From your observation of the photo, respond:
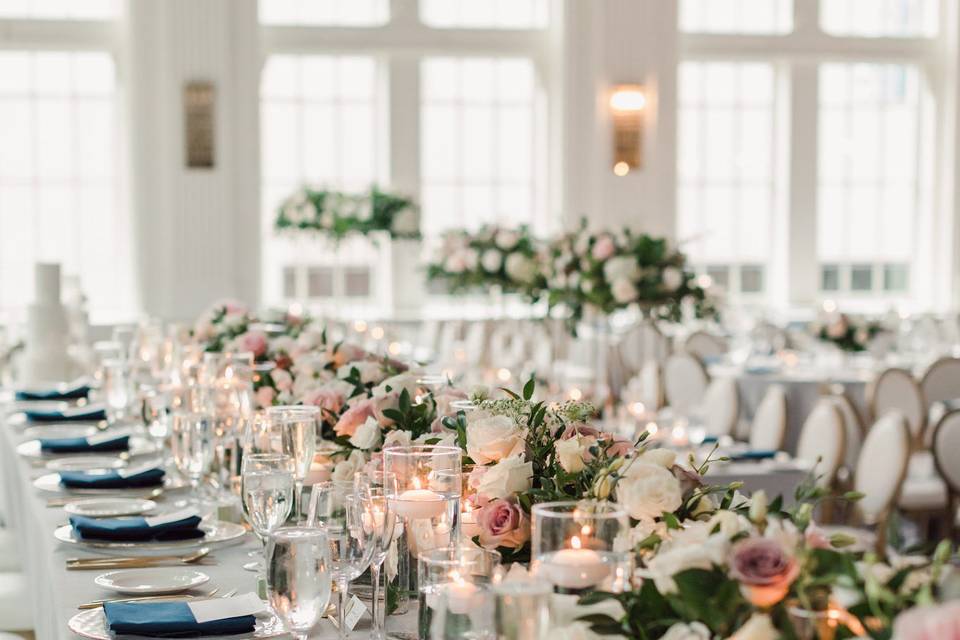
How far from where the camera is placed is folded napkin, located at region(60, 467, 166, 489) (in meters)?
3.23

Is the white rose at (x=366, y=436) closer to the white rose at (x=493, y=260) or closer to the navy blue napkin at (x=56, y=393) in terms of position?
the navy blue napkin at (x=56, y=393)

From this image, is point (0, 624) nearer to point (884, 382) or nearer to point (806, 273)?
point (884, 382)

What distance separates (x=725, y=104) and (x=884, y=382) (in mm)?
5383

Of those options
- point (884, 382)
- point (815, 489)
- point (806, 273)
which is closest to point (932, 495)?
point (884, 382)

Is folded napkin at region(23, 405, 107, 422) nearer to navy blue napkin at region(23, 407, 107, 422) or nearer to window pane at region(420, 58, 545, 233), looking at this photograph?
navy blue napkin at region(23, 407, 107, 422)

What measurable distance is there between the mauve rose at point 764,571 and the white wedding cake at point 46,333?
519 centimetres

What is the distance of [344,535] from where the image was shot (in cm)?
189

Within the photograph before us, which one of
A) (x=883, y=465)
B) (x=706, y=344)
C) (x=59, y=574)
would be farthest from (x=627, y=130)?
(x=59, y=574)

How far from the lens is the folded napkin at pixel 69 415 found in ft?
15.3

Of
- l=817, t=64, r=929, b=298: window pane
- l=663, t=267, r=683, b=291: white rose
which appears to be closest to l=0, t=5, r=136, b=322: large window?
l=663, t=267, r=683, b=291: white rose

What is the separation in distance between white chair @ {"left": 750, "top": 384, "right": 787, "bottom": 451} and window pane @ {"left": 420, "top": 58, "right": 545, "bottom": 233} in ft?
16.9

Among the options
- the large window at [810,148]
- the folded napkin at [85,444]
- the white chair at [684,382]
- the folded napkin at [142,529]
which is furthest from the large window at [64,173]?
the folded napkin at [142,529]

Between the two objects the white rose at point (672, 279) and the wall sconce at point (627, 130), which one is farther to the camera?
the wall sconce at point (627, 130)

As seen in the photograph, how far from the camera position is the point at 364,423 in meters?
2.59
